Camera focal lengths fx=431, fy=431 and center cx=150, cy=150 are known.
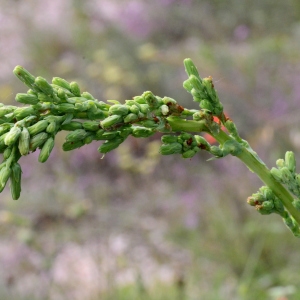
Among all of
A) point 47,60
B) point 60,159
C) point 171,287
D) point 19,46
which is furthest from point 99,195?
point 19,46

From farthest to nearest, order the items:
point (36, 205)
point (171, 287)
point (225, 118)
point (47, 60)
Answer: point (47, 60)
point (36, 205)
point (171, 287)
point (225, 118)

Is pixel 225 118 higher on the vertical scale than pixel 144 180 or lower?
lower

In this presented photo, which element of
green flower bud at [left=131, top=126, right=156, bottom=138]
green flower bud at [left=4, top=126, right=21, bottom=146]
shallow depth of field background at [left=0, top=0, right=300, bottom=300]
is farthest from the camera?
shallow depth of field background at [left=0, top=0, right=300, bottom=300]

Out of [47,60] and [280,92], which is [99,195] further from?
[47,60]

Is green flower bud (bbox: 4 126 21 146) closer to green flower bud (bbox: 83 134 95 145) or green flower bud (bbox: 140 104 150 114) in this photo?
green flower bud (bbox: 83 134 95 145)

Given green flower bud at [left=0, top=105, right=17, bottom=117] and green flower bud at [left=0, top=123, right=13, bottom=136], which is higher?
green flower bud at [left=0, top=105, right=17, bottom=117]

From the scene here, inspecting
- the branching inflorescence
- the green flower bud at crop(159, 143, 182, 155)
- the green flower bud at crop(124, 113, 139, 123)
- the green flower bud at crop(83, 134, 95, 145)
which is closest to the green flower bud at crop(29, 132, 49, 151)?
the branching inflorescence
